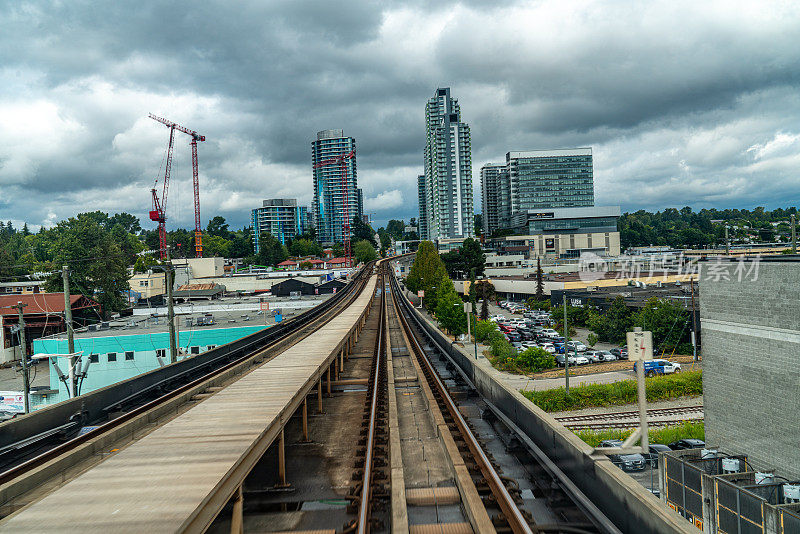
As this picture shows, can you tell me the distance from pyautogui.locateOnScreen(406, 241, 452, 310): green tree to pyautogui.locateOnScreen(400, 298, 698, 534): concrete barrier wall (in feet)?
138

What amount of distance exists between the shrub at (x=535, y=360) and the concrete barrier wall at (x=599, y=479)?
79.2 feet

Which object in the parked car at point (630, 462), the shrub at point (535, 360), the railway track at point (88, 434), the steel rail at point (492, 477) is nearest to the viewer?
the steel rail at point (492, 477)

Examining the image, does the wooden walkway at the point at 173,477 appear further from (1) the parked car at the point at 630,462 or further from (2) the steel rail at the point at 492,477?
(1) the parked car at the point at 630,462

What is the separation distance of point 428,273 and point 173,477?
2029 inches

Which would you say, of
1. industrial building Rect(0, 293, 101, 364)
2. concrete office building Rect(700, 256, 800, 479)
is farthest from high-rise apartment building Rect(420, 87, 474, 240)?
concrete office building Rect(700, 256, 800, 479)

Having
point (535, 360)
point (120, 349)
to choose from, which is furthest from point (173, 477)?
point (535, 360)

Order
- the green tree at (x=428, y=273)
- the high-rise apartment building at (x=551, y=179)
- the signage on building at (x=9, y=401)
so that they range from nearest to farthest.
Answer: the signage on building at (x=9, y=401)
the green tree at (x=428, y=273)
the high-rise apartment building at (x=551, y=179)

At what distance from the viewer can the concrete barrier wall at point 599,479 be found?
13.8 feet

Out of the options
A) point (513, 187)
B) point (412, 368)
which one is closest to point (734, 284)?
point (412, 368)

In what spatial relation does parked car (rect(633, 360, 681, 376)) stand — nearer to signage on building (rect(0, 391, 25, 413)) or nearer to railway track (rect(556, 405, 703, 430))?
railway track (rect(556, 405, 703, 430))

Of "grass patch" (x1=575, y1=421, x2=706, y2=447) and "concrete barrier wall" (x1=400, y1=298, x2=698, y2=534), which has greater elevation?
"concrete barrier wall" (x1=400, y1=298, x2=698, y2=534)

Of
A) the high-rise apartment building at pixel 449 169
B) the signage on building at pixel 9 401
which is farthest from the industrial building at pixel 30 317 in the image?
the high-rise apartment building at pixel 449 169

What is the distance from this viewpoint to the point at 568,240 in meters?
119

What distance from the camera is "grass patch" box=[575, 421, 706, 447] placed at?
61.5ft
